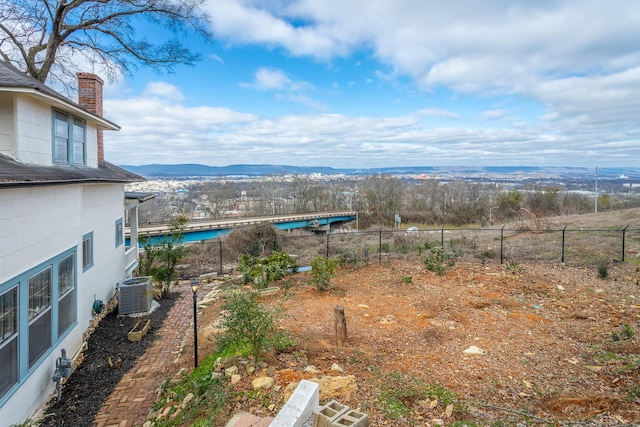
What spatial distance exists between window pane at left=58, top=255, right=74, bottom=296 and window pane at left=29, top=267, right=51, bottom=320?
1.75ft

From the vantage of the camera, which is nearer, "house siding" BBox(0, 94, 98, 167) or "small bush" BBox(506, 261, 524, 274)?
"house siding" BBox(0, 94, 98, 167)

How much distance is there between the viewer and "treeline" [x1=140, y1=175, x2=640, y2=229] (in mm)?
42781

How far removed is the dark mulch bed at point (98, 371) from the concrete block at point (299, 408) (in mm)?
2712

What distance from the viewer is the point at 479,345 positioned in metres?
6.34

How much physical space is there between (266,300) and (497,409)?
6678 mm

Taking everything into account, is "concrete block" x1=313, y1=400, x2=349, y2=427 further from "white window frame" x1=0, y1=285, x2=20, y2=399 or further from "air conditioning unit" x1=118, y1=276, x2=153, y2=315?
"air conditioning unit" x1=118, y1=276, x2=153, y2=315

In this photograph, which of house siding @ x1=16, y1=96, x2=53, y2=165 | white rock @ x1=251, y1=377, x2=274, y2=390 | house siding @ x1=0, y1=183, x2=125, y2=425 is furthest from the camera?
house siding @ x1=16, y1=96, x2=53, y2=165

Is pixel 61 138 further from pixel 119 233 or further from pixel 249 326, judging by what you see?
pixel 249 326

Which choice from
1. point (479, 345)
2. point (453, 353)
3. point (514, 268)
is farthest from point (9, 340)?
point (514, 268)

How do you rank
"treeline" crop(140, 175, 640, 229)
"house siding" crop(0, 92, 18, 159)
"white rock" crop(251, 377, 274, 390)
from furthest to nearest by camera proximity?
"treeline" crop(140, 175, 640, 229) → "house siding" crop(0, 92, 18, 159) → "white rock" crop(251, 377, 274, 390)

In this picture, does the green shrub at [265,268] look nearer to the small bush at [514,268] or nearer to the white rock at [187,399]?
the white rock at [187,399]

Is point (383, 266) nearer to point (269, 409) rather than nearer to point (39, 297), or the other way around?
point (269, 409)

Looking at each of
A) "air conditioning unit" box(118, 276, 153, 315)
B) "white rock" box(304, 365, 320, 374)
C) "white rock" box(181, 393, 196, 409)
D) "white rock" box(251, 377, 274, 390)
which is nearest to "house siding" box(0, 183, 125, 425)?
"air conditioning unit" box(118, 276, 153, 315)

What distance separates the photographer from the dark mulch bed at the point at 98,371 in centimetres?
506
